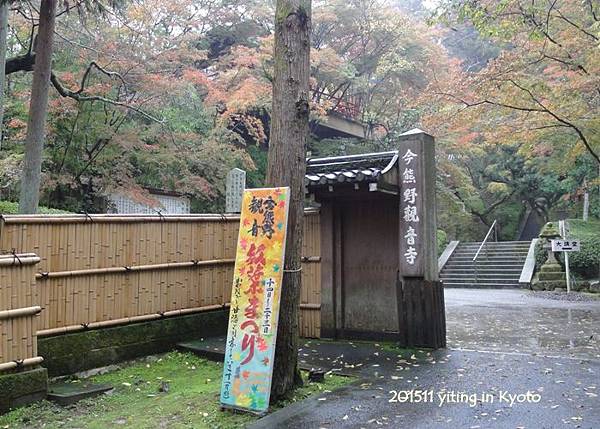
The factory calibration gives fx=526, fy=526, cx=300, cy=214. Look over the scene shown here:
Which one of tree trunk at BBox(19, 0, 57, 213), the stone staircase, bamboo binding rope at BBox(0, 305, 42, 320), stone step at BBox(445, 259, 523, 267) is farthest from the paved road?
stone step at BBox(445, 259, 523, 267)

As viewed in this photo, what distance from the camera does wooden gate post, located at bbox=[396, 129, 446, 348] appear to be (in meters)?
7.63

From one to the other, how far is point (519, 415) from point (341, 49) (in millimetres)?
19638

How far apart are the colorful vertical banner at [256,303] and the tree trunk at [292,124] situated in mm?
216

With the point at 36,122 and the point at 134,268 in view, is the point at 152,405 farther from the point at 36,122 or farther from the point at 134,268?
the point at 36,122

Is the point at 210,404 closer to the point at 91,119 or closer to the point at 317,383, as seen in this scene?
the point at 317,383

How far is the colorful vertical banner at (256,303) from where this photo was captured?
5051mm

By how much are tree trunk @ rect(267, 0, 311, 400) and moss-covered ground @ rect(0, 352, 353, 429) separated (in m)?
0.84

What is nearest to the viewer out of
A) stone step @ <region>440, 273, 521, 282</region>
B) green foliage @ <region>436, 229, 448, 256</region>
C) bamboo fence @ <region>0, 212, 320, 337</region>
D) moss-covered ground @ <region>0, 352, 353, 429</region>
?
moss-covered ground @ <region>0, 352, 353, 429</region>

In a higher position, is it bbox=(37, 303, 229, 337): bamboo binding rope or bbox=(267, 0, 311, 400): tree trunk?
bbox=(267, 0, 311, 400): tree trunk

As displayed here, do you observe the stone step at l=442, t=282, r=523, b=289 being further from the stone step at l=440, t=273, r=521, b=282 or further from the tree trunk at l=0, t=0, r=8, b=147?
the tree trunk at l=0, t=0, r=8, b=147

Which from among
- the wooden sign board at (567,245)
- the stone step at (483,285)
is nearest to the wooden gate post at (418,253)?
the wooden sign board at (567,245)

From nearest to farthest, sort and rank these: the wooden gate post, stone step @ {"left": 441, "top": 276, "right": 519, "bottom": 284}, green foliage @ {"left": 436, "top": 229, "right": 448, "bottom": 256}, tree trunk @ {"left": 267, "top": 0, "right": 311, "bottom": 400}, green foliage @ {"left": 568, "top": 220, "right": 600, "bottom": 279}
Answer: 1. tree trunk @ {"left": 267, "top": 0, "right": 311, "bottom": 400}
2. the wooden gate post
3. green foliage @ {"left": 568, "top": 220, "right": 600, "bottom": 279}
4. stone step @ {"left": 441, "top": 276, "right": 519, "bottom": 284}
5. green foliage @ {"left": 436, "top": 229, "right": 448, "bottom": 256}

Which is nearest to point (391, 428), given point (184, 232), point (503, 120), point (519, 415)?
point (519, 415)

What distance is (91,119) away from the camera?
522 inches
